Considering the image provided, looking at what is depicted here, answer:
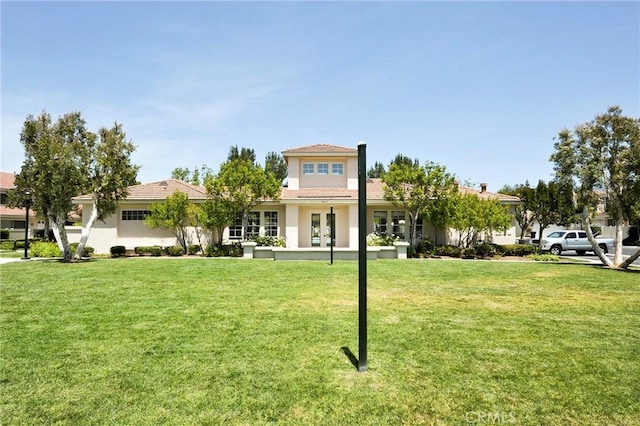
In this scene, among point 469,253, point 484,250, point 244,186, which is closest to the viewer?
point 244,186

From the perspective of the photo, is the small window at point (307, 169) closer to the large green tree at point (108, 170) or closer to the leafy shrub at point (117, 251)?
the large green tree at point (108, 170)

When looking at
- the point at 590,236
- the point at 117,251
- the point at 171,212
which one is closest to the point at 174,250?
the point at 171,212

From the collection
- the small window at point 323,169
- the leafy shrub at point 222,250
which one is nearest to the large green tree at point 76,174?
the leafy shrub at point 222,250

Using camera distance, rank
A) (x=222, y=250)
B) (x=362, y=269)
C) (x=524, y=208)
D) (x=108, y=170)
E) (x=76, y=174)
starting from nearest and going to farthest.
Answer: (x=362, y=269), (x=76, y=174), (x=108, y=170), (x=222, y=250), (x=524, y=208)

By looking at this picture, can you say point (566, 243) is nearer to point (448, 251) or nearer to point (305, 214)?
point (448, 251)

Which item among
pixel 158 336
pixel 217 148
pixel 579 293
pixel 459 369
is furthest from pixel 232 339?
pixel 217 148

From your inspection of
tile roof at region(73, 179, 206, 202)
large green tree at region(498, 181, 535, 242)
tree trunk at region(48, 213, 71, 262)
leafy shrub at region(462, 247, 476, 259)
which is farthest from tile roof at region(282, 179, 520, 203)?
tree trunk at region(48, 213, 71, 262)

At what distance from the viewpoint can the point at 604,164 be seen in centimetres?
1680

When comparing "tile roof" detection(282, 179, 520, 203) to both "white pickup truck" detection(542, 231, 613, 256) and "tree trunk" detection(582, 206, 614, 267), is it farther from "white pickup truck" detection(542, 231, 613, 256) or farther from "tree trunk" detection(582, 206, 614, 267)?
"tree trunk" detection(582, 206, 614, 267)

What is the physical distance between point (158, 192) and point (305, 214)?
970cm

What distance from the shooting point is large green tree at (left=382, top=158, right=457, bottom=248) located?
71.5 feet

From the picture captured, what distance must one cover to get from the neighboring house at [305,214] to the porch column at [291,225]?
59 cm

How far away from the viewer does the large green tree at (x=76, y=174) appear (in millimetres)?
17828

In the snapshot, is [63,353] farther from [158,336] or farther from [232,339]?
[232,339]
